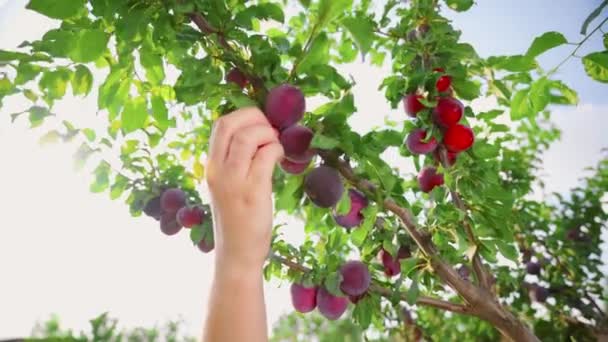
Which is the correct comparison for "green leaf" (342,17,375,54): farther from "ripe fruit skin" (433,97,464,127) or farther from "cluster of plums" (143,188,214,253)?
"cluster of plums" (143,188,214,253)

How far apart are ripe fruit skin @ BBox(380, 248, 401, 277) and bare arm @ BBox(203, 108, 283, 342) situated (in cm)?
99

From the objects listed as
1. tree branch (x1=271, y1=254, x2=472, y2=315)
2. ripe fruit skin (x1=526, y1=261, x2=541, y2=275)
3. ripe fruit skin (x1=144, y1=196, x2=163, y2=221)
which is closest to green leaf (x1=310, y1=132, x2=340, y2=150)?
tree branch (x1=271, y1=254, x2=472, y2=315)

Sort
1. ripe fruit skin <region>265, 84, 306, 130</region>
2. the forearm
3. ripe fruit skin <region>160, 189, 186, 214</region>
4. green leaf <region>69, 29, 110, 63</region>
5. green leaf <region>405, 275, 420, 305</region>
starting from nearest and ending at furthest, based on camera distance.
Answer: the forearm → ripe fruit skin <region>265, 84, 306, 130</region> → green leaf <region>69, 29, 110, 63</region> → green leaf <region>405, 275, 420, 305</region> → ripe fruit skin <region>160, 189, 186, 214</region>

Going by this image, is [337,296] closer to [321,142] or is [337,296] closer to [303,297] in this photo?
[303,297]

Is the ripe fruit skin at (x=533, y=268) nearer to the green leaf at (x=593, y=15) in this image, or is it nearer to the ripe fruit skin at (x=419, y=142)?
the ripe fruit skin at (x=419, y=142)

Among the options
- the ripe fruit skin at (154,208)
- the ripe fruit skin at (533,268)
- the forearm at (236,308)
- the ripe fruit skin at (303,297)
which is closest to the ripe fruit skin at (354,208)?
the ripe fruit skin at (303,297)

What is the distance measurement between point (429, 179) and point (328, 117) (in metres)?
0.64

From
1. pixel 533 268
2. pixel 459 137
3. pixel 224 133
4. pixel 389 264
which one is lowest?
pixel 533 268

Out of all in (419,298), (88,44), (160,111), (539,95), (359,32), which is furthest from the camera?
(419,298)

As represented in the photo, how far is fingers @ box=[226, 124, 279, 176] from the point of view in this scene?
2.09ft

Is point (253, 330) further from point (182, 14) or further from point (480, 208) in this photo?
point (480, 208)

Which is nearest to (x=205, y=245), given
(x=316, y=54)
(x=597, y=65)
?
(x=316, y=54)

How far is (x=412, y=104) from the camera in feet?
4.17

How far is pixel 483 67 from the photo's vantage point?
1.22m
